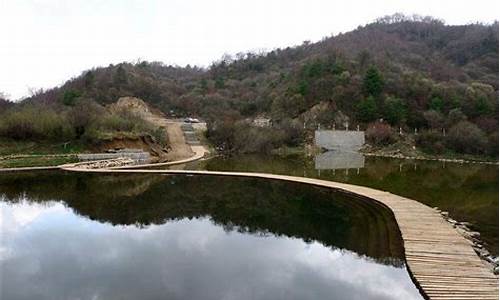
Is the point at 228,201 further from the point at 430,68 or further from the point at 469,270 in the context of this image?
the point at 430,68

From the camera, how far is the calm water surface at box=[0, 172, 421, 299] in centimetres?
734

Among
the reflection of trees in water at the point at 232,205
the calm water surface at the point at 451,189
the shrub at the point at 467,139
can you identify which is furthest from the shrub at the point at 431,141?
the reflection of trees in water at the point at 232,205

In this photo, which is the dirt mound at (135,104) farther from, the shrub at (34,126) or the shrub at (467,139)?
the shrub at (467,139)

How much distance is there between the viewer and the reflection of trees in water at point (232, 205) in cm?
1105

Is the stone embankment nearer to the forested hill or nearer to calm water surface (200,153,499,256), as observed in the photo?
calm water surface (200,153,499,256)

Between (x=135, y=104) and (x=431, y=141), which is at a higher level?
(x=135, y=104)

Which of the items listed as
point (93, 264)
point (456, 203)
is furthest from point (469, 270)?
point (456, 203)

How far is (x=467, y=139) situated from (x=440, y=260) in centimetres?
3625

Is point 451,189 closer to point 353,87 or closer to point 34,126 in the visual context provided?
point 34,126

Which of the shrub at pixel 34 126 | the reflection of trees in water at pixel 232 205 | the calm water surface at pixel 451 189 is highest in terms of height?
the shrub at pixel 34 126

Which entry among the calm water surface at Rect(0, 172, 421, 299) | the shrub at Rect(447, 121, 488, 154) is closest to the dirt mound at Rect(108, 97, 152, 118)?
the shrub at Rect(447, 121, 488, 154)

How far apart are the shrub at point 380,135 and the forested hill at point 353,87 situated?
3.11 meters

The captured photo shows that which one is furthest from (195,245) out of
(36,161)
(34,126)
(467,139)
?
(467,139)

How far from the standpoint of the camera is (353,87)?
52.4 m
